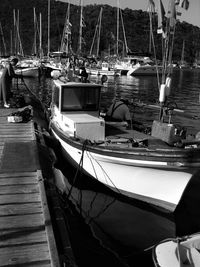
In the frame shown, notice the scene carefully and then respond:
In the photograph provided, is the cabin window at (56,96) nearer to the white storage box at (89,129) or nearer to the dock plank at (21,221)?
the white storage box at (89,129)

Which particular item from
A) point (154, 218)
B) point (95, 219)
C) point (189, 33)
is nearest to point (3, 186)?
point (95, 219)

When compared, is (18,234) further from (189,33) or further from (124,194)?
(189,33)

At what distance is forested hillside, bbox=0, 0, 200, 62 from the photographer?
390ft

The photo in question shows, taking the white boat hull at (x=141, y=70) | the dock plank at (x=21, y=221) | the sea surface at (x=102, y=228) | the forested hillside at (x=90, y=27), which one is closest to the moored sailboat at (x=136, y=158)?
the sea surface at (x=102, y=228)

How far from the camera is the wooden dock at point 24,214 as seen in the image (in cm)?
548

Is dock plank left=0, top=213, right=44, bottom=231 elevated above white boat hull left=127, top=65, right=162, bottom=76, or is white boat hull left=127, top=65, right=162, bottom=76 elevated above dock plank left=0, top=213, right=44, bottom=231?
white boat hull left=127, top=65, right=162, bottom=76

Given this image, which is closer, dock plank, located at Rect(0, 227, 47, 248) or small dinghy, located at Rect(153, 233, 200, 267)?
dock plank, located at Rect(0, 227, 47, 248)

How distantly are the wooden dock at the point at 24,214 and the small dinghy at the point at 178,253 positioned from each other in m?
1.81

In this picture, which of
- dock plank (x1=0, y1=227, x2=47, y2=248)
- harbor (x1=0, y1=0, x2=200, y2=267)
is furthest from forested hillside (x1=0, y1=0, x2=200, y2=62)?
dock plank (x1=0, y1=227, x2=47, y2=248)

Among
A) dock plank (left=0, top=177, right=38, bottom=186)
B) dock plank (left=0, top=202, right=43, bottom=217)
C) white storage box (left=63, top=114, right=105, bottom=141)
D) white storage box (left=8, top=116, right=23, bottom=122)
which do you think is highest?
white storage box (left=63, top=114, right=105, bottom=141)

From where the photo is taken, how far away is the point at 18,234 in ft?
19.6

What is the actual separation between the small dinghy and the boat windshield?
21.6ft

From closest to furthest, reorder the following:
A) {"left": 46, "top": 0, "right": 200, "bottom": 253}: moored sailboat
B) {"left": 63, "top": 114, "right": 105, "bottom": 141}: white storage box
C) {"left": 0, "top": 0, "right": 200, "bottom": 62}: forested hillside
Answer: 1. {"left": 46, "top": 0, "right": 200, "bottom": 253}: moored sailboat
2. {"left": 63, "top": 114, "right": 105, "bottom": 141}: white storage box
3. {"left": 0, "top": 0, "right": 200, "bottom": 62}: forested hillside

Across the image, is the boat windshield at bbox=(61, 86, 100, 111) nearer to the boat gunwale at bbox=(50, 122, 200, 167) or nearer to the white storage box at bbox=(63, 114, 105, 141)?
the white storage box at bbox=(63, 114, 105, 141)
